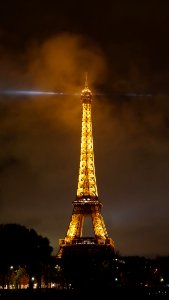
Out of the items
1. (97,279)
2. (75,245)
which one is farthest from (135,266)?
(97,279)

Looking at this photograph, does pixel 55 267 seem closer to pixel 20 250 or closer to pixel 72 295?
pixel 20 250

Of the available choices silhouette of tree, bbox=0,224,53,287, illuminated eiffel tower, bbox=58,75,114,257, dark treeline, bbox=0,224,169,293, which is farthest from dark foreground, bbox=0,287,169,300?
illuminated eiffel tower, bbox=58,75,114,257

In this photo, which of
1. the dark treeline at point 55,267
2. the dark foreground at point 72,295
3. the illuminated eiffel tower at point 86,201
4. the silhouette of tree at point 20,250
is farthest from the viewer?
the illuminated eiffel tower at point 86,201

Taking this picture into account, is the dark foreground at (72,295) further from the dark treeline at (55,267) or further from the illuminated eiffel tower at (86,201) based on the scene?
the illuminated eiffel tower at (86,201)

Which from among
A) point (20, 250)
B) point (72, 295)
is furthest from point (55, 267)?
point (72, 295)

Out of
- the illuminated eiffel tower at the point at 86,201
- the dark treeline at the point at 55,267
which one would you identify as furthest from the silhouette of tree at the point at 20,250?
the illuminated eiffel tower at the point at 86,201

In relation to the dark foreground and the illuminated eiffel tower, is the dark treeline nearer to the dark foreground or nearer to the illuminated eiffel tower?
the illuminated eiffel tower

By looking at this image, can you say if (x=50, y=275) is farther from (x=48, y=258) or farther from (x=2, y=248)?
(x=2, y=248)
